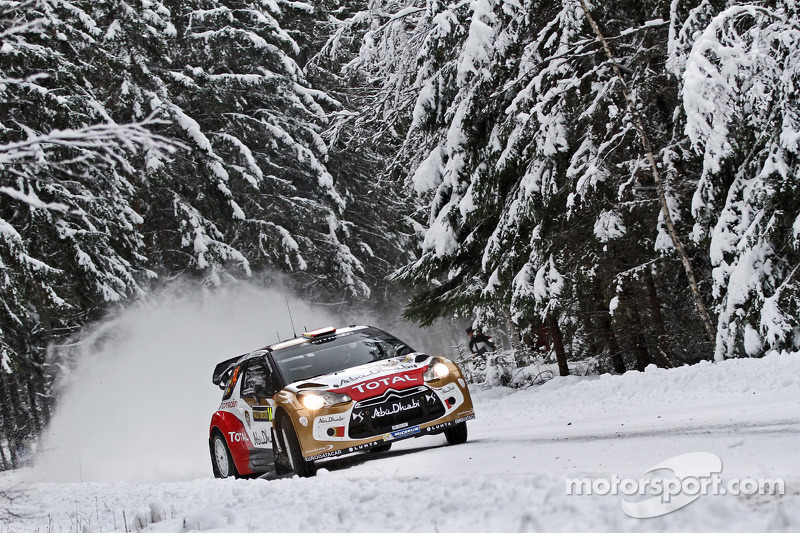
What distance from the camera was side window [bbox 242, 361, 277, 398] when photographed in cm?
936

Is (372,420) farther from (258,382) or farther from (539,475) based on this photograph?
(539,475)

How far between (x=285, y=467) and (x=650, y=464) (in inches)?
180

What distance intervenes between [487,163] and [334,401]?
25.7 ft

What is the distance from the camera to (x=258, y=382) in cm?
973

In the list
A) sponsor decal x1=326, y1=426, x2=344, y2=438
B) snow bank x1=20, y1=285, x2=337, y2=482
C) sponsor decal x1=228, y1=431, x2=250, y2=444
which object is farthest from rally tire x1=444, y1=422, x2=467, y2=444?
snow bank x1=20, y1=285, x2=337, y2=482

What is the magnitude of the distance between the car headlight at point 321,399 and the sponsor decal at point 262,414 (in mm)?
729

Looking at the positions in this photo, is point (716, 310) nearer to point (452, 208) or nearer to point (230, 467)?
point (452, 208)

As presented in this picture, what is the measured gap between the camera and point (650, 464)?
5.69 m

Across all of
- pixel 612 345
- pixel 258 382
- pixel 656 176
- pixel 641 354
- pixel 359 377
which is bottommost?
pixel 641 354

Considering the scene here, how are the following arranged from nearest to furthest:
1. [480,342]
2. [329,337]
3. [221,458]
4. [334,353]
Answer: [334,353] < [329,337] < [221,458] < [480,342]

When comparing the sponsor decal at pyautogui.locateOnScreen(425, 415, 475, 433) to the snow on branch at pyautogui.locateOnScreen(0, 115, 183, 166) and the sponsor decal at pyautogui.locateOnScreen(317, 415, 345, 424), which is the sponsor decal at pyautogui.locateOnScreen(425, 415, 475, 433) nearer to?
the sponsor decal at pyautogui.locateOnScreen(317, 415, 345, 424)

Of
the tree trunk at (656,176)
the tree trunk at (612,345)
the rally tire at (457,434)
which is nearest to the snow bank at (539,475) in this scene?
the rally tire at (457,434)

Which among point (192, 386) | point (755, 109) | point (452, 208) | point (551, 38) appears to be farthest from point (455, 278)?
point (192, 386)


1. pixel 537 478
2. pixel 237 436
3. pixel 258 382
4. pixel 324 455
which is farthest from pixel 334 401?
pixel 537 478
